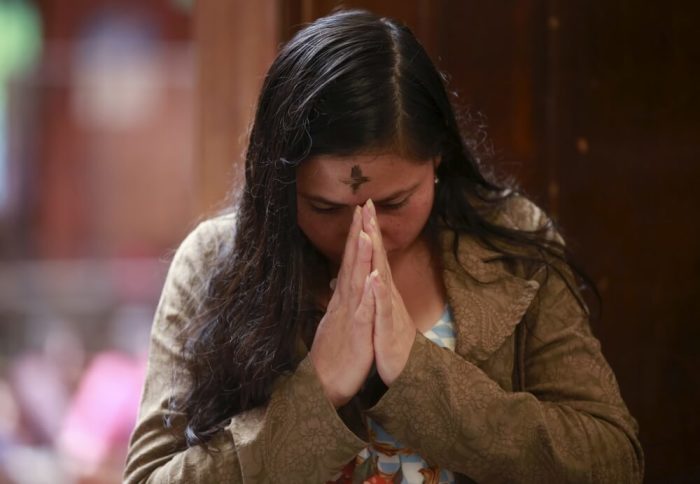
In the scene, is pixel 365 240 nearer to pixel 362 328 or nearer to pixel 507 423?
pixel 362 328

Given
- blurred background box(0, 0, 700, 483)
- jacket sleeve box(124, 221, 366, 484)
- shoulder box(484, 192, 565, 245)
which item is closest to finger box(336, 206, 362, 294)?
jacket sleeve box(124, 221, 366, 484)

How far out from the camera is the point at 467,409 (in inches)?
60.0

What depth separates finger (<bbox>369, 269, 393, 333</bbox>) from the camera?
1.50 metres

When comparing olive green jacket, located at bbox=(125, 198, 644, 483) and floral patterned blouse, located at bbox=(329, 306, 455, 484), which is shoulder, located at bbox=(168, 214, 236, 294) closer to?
olive green jacket, located at bbox=(125, 198, 644, 483)

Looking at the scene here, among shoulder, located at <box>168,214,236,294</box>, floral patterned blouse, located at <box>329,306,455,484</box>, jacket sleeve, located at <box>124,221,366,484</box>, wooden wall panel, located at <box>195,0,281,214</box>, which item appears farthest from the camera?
wooden wall panel, located at <box>195,0,281,214</box>

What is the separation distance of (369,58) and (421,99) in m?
0.11

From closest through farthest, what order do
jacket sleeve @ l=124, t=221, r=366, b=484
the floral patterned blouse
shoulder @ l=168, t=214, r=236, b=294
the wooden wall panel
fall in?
jacket sleeve @ l=124, t=221, r=366, b=484 → the floral patterned blouse → shoulder @ l=168, t=214, r=236, b=294 → the wooden wall panel

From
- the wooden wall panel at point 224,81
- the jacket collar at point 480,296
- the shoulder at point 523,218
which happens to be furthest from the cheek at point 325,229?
the wooden wall panel at point 224,81

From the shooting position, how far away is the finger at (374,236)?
4.97 ft

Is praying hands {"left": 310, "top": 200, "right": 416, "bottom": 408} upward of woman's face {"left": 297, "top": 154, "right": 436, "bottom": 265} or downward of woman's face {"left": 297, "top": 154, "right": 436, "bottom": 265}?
downward

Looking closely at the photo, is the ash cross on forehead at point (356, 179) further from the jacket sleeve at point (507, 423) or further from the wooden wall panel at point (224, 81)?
the wooden wall panel at point (224, 81)

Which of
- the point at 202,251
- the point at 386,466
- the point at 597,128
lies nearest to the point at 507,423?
the point at 386,466

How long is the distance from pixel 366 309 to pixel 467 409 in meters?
0.21

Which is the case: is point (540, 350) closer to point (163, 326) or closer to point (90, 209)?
point (163, 326)
